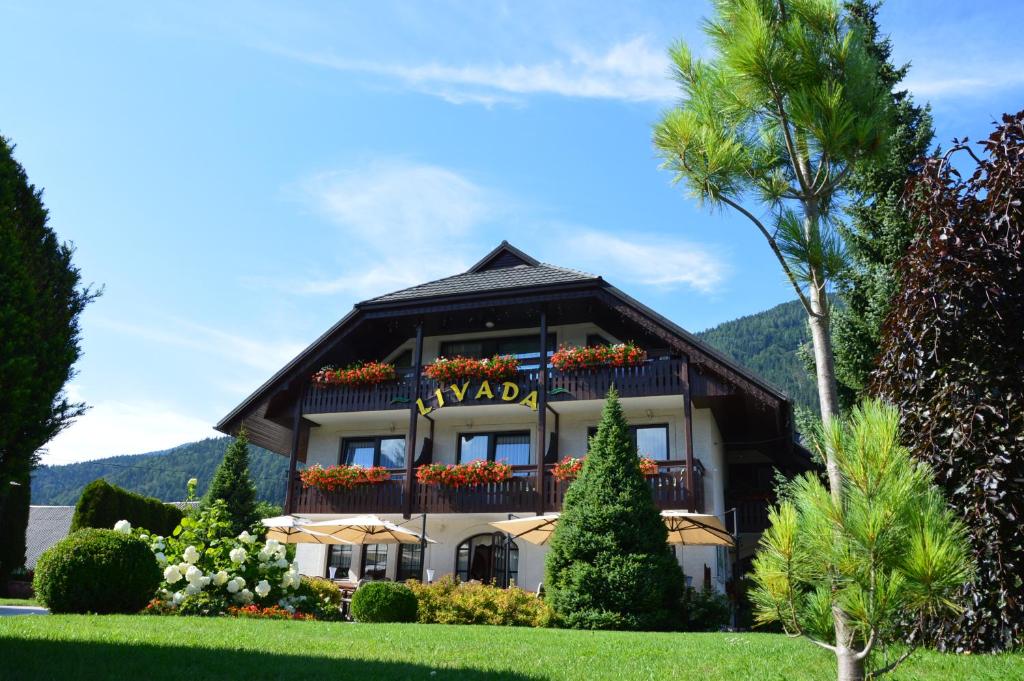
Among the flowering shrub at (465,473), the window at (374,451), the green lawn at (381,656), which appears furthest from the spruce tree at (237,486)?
the green lawn at (381,656)

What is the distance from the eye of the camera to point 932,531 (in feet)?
13.6

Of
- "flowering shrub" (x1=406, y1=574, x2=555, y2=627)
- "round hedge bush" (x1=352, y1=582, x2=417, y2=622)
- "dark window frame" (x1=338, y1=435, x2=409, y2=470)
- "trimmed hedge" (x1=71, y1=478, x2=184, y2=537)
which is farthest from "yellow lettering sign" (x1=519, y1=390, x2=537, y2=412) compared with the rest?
"trimmed hedge" (x1=71, y1=478, x2=184, y2=537)

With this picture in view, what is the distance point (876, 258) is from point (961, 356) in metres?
8.53

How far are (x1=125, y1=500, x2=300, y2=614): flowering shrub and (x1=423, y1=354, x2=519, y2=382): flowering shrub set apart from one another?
770 cm

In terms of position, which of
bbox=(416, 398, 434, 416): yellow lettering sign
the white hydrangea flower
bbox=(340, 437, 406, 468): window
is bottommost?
the white hydrangea flower

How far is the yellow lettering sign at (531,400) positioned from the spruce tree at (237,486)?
9.80 m

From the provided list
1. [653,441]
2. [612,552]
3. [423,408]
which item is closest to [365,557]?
[423,408]

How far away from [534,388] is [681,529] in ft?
19.3

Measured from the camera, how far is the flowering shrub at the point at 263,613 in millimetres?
12500

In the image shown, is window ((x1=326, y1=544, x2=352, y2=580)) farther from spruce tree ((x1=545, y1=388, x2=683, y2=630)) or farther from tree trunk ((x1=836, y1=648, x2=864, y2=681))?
tree trunk ((x1=836, y1=648, x2=864, y2=681))

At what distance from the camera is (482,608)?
46.0ft

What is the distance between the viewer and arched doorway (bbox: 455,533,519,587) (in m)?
20.7

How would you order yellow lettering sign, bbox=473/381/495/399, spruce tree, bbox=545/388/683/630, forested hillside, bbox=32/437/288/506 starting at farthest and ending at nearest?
forested hillside, bbox=32/437/288/506
yellow lettering sign, bbox=473/381/495/399
spruce tree, bbox=545/388/683/630

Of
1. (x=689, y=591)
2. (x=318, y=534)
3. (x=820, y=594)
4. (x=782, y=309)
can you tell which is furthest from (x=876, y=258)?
(x=782, y=309)
